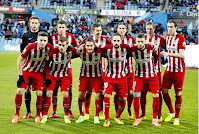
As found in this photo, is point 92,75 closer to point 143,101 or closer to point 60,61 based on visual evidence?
point 60,61

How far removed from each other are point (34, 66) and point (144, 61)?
86.8 inches

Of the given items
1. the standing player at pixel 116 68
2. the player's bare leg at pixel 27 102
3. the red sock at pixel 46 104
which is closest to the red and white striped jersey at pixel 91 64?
the standing player at pixel 116 68

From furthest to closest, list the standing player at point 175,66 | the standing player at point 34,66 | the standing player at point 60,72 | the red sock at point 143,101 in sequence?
the red sock at point 143,101 < the standing player at point 175,66 < the standing player at point 60,72 < the standing player at point 34,66

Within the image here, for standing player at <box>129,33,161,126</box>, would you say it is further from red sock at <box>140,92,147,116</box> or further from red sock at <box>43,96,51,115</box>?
red sock at <box>43,96,51,115</box>

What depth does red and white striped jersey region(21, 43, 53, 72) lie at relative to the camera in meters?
6.26

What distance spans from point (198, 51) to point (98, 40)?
1205cm

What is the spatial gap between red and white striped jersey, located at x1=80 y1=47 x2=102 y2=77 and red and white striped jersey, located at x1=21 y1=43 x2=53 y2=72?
704 millimetres

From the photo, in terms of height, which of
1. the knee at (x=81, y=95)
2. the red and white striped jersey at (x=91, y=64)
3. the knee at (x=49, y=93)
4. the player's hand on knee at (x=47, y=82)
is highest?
the red and white striped jersey at (x=91, y=64)

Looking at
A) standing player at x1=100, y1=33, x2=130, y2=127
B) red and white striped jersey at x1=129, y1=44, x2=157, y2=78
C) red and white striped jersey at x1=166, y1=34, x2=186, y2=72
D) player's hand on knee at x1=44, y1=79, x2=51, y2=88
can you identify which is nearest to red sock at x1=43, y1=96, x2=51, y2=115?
player's hand on knee at x1=44, y1=79, x2=51, y2=88

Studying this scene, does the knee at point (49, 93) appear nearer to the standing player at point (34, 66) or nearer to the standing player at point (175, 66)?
the standing player at point (34, 66)

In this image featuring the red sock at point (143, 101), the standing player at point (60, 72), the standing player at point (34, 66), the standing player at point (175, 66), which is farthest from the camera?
the red sock at point (143, 101)

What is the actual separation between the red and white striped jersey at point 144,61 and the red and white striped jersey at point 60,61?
1230mm

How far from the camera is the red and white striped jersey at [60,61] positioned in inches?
250

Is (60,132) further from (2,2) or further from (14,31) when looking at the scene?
(2,2)
